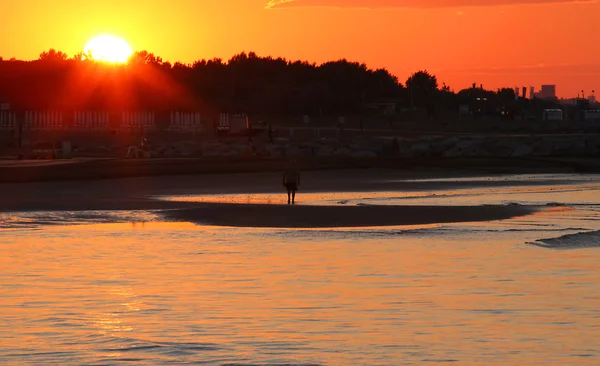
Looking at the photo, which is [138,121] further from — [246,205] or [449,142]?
[246,205]

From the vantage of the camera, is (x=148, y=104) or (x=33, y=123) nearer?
(x=33, y=123)

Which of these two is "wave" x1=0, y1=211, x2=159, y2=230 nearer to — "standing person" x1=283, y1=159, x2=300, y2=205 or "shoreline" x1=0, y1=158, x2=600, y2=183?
"standing person" x1=283, y1=159, x2=300, y2=205

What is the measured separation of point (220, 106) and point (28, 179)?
255 feet

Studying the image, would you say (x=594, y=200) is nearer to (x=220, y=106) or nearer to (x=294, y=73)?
(x=220, y=106)

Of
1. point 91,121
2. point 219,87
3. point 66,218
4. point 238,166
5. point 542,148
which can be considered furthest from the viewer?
point 219,87

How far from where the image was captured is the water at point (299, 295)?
41.8 ft

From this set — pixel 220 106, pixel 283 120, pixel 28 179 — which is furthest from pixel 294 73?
pixel 28 179

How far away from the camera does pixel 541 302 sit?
1595cm

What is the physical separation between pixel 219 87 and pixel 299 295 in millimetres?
118552

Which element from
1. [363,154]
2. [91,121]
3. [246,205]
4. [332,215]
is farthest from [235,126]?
[332,215]

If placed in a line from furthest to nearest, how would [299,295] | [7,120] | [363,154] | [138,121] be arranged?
[138,121] < [7,120] < [363,154] < [299,295]

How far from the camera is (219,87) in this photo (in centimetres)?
13412

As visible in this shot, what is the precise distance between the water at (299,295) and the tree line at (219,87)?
8165cm

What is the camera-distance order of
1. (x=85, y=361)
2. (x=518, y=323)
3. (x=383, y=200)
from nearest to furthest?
(x=85, y=361) < (x=518, y=323) < (x=383, y=200)
